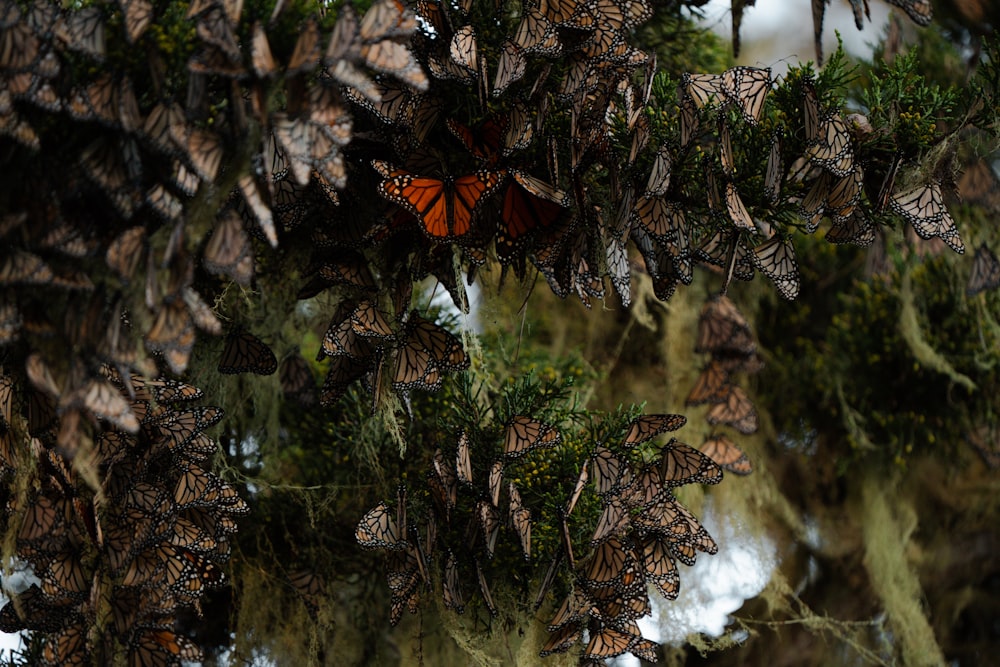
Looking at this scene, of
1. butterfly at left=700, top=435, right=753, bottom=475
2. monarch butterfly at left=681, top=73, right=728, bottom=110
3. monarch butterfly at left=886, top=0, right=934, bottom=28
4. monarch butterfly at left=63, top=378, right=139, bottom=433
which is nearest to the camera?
monarch butterfly at left=63, top=378, right=139, bottom=433

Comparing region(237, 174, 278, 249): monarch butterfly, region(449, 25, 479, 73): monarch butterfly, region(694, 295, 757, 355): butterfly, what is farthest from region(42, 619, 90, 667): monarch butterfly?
region(694, 295, 757, 355): butterfly

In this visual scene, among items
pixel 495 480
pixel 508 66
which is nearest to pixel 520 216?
pixel 508 66

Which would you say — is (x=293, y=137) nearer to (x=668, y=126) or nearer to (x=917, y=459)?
(x=668, y=126)

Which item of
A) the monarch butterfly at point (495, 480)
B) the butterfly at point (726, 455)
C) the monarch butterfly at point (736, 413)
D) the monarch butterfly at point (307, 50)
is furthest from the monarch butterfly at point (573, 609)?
the monarch butterfly at point (307, 50)

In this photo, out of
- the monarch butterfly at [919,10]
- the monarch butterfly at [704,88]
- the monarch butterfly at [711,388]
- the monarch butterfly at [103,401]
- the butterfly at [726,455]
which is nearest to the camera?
the monarch butterfly at [103,401]

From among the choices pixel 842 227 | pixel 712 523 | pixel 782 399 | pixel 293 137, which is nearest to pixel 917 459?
pixel 782 399

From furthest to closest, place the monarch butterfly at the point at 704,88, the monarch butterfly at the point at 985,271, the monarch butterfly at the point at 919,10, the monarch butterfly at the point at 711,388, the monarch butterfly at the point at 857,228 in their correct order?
the monarch butterfly at the point at 711,388, the monarch butterfly at the point at 985,271, the monarch butterfly at the point at 857,228, the monarch butterfly at the point at 704,88, the monarch butterfly at the point at 919,10

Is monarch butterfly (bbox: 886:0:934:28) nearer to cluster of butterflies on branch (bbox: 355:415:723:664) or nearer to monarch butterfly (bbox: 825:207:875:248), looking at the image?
monarch butterfly (bbox: 825:207:875:248)

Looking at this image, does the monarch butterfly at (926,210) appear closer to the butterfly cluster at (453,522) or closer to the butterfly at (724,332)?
the butterfly cluster at (453,522)
